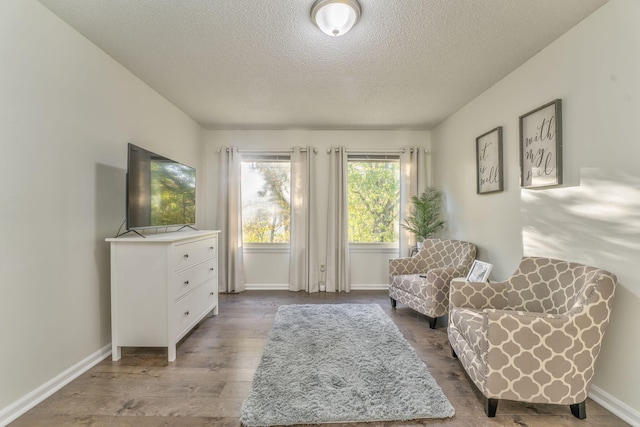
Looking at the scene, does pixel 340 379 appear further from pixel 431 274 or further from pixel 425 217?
pixel 425 217

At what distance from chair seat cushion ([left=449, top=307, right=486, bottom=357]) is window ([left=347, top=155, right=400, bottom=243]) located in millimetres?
2213

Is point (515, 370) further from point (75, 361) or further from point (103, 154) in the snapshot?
point (103, 154)

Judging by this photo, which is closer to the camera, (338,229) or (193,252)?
(193,252)

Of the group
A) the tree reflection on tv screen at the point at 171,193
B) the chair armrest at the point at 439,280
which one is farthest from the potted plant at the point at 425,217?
the tree reflection on tv screen at the point at 171,193

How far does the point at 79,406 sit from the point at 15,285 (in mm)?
830

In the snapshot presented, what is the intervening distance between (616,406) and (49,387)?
11.6ft

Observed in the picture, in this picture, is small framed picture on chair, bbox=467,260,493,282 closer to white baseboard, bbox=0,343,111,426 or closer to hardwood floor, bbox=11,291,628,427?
hardwood floor, bbox=11,291,628,427

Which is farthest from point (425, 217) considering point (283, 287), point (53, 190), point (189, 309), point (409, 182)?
point (53, 190)

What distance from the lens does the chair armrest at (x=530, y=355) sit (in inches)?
58.3

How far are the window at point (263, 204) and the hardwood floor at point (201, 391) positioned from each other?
1.75m

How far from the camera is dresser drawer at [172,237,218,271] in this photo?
2240mm

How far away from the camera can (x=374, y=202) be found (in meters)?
4.30

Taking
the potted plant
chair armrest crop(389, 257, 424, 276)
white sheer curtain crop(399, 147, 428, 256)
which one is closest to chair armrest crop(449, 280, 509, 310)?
chair armrest crop(389, 257, 424, 276)

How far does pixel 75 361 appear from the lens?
1.94 m
